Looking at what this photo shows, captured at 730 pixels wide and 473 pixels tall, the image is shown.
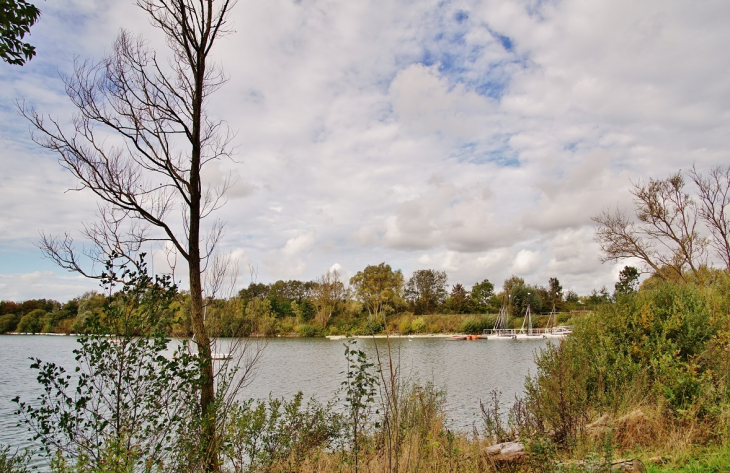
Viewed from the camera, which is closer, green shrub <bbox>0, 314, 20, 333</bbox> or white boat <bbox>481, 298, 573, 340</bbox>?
white boat <bbox>481, 298, 573, 340</bbox>

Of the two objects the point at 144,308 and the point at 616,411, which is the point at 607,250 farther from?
the point at 144,308

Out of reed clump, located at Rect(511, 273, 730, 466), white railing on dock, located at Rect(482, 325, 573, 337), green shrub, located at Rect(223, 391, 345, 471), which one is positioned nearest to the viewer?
green shrub, located at Rect(223, 391, 345, 471)

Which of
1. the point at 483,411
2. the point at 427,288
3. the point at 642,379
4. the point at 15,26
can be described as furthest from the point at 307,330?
the point at 15,26

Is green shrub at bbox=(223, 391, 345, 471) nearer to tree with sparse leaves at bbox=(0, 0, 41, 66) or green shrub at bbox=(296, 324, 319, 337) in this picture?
tree with sparse leaves at bbox=(0, 0, 41, 66)

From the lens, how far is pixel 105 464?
4363mm

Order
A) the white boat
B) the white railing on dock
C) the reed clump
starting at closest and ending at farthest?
the reed clump, the white boat, the white railing on dock

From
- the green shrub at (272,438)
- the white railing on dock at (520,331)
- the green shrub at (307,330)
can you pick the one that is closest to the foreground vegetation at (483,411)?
the green shrub at (272,438)

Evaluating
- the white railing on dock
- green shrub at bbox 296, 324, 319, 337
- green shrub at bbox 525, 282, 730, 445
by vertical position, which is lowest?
the white railing on dock

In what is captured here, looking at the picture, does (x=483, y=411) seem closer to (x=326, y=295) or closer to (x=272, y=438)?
(x=272, y=438)

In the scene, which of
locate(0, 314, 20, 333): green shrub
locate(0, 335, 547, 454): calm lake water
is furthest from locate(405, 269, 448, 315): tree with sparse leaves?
locate(0, 314, 20, 333): green shrub

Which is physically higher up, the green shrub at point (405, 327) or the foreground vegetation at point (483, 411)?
the foreground vegetation at point (483, 411)

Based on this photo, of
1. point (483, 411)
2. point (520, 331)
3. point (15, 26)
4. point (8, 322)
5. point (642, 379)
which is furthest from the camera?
point (8, 322)

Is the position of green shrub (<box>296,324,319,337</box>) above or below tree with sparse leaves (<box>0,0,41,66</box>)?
below

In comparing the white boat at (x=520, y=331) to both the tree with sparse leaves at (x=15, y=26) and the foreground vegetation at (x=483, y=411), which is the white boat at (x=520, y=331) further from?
the tree with sparse leaves at (x=15, y=26)
